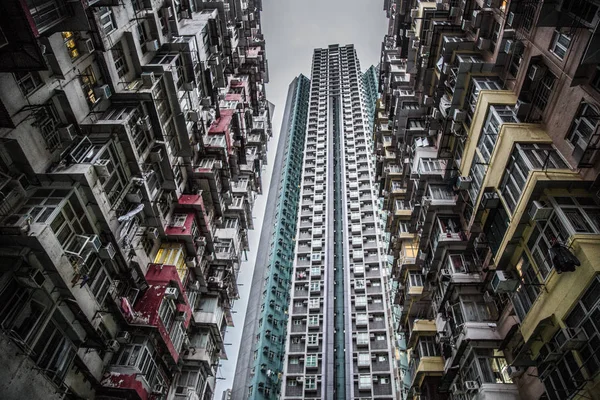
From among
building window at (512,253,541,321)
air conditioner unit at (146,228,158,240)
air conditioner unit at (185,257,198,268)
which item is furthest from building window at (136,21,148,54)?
building window at (512,253,541,321)

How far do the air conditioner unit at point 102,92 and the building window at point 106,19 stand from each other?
3.11 meters

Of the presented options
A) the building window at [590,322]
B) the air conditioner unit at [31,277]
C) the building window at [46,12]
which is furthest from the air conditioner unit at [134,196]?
the building window at [590,322]

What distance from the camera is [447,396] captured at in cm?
2445

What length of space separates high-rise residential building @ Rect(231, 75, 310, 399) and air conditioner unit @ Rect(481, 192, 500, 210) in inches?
1611

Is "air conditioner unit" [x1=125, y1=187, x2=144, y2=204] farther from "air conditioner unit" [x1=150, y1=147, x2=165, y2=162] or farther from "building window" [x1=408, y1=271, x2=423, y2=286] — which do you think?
"building window" [x1=408, y1=271, x2=423, y2=286]

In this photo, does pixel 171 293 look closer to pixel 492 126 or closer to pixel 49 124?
pixel 49 124

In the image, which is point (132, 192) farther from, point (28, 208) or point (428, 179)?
point (428, 179)

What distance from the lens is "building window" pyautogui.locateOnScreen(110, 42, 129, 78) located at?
880 inches

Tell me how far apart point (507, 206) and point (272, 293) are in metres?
49.0

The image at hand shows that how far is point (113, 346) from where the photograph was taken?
65.6 ft

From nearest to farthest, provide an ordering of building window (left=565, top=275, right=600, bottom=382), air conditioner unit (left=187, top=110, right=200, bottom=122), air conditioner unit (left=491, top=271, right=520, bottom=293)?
building window (left=565, top=275, right=600, bottom=382) → air conditioner unit (left=491, top=271, right=520, bottom=293) → air conditioner unit (left=187, top=110, right=200, bottom=122)

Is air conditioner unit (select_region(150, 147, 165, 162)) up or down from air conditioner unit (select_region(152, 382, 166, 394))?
up

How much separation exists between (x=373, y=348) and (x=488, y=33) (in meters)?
39.0

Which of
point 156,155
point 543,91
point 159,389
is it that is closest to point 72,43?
point 156,155
